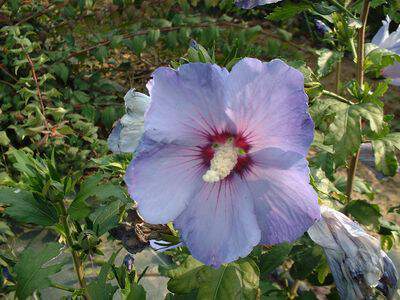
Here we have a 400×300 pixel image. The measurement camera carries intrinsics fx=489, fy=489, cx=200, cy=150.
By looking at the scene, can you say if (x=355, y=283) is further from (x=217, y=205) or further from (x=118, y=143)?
(x=118, y=143)

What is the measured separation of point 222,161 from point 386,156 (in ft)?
2.64

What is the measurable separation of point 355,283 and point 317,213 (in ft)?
0.92

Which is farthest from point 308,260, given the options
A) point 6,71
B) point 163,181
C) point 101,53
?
point 6,71

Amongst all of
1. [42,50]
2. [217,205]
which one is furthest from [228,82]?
[42,50]

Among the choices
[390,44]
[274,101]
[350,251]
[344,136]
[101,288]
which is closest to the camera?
[274,101]

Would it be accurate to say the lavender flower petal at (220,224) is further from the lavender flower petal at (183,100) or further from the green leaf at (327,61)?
the green leaf at (327,61)

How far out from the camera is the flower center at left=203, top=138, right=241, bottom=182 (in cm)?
79

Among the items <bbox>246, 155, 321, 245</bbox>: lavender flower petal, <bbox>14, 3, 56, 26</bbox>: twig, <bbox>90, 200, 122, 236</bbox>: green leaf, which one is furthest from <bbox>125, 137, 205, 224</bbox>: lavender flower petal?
<bbox>14, 3, 56, 26</bbox>: twig

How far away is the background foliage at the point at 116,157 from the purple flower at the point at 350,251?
7cm

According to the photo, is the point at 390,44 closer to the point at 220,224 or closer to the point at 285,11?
the point at 285,11

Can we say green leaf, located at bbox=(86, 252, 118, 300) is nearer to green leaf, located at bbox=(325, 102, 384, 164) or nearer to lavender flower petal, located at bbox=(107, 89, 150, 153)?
lavender flower petal, located at bbox=(107, 89, 150, 153)

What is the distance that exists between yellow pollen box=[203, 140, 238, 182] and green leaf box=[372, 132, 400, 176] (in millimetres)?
738

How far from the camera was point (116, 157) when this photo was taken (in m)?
1.28

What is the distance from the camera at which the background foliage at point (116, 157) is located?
1.07m
